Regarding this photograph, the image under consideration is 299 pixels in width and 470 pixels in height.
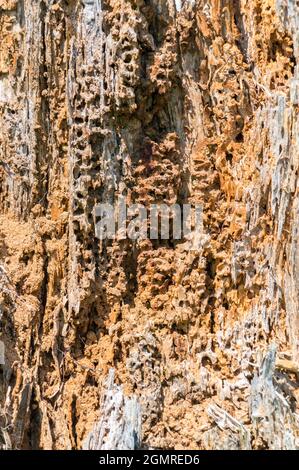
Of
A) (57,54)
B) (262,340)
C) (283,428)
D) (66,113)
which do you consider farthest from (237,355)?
(57,54)

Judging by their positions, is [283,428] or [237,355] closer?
[283,428]

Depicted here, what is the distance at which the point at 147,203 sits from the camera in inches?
131

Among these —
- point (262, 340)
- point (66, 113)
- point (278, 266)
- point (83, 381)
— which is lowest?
point (83, 381)

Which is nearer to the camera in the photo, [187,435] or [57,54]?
[187,435]

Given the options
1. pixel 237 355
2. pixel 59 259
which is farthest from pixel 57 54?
pixel 237 355

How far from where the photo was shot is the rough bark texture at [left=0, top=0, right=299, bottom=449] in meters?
3.14

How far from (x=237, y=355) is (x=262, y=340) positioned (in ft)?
0.46

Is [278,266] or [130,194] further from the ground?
[130,194]

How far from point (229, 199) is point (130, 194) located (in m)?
0.48

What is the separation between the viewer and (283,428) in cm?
298

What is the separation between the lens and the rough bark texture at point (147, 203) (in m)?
3.14

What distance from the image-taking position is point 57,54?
11.0 ft
